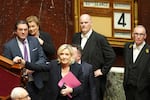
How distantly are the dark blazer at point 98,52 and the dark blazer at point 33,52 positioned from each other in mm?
807

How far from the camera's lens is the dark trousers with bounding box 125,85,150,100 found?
28.7 feet

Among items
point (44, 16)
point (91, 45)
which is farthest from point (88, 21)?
point (44, 16)

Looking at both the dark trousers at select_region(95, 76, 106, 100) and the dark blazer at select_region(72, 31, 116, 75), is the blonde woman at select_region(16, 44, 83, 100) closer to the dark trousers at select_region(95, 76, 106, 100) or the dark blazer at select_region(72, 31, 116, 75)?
the dark blazer at select_region(72, 31, 116, 75)

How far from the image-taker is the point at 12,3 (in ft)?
34.7

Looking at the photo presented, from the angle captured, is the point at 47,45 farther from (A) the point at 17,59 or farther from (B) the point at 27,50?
(A) the point at 17,59

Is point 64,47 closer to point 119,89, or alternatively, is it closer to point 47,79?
point 47,79

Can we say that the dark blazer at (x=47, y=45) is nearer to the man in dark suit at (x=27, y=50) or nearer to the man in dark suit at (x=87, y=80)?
the man in dark suit at (x=27, y=50)

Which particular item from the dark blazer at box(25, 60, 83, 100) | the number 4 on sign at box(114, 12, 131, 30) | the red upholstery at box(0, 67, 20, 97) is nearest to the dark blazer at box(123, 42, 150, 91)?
the number 4 on sign at box(114, 12, 131, 30)

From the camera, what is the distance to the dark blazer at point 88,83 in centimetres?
822

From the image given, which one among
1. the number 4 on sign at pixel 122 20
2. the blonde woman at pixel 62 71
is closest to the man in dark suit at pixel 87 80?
the blonde woman at pixel 62 71

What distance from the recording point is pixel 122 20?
968 centimetres

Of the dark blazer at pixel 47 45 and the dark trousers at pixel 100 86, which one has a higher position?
the dark blazer at pixel 47 45

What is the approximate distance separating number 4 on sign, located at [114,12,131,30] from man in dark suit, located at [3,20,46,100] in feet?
5.44

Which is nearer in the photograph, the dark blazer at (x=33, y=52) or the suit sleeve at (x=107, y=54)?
the dark blazer at (x=33, y=52)
